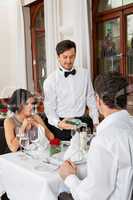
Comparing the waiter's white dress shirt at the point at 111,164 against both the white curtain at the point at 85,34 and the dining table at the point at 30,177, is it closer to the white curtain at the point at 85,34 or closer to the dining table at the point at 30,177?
the dining table at the point at 30,177

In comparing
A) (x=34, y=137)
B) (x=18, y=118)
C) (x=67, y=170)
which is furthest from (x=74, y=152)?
(x=18, y=118)

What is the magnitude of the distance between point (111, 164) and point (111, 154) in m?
0.04

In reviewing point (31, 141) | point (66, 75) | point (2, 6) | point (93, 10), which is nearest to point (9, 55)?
point (2, 6)

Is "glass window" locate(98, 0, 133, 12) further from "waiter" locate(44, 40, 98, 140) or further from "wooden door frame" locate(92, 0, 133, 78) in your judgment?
"waiter" locate(44, 40, 98, 140)

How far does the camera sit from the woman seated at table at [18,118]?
2219mm

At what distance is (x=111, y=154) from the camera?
1.22 metres

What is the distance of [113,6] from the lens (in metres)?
3.44

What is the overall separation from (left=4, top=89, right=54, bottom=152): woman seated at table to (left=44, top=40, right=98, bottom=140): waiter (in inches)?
10.2

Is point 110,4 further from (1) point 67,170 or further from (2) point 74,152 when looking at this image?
(1) point 67,170

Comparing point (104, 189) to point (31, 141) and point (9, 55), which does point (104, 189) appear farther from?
point (9, 55)

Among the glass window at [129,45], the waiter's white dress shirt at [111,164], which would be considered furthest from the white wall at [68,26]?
the waiter's white dress shirt at [111,164]

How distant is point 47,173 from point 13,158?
1.26ft

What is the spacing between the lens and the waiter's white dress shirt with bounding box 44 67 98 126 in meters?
2.69

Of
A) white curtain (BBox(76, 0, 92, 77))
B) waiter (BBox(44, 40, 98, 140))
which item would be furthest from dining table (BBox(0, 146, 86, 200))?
white curtain (BBox(76, 0, 92, 77))
